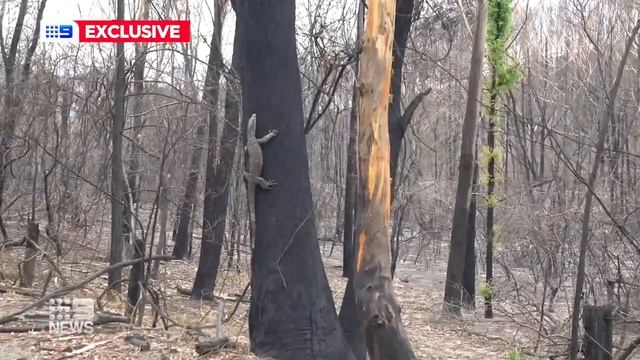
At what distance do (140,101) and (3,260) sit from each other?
4.52 meters

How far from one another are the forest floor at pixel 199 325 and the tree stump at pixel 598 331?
9.28 ft

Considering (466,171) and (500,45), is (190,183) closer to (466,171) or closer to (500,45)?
(466,171)

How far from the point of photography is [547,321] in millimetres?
11133

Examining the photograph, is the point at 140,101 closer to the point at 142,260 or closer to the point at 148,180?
the point at 148,180

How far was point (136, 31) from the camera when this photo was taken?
39.8 ft

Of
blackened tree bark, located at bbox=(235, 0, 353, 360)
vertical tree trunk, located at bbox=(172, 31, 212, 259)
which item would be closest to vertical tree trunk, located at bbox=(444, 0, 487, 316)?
Answer: vertical tree trunk, located at bbox=(172, 31, 212, 259)

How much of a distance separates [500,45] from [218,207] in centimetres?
597

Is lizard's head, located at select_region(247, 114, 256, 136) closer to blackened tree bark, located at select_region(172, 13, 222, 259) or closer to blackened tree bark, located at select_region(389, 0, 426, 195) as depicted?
blackened tree bark, located at select_region(389, 0, 426, 195)

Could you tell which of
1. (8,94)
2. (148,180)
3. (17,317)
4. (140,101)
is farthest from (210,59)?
(17,317)

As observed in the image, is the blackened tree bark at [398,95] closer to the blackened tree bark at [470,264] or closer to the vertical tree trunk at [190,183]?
the vertical tree trunk at [190,183]

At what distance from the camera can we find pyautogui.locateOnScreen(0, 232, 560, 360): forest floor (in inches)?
238

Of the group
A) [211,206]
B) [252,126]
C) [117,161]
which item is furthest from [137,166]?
[252,126]

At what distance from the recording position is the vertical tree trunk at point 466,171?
42.8 feet

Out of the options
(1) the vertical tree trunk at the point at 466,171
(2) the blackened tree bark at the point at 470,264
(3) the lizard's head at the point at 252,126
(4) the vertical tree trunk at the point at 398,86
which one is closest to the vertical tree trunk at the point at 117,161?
(3) the lizard's head at the point at 252,126
